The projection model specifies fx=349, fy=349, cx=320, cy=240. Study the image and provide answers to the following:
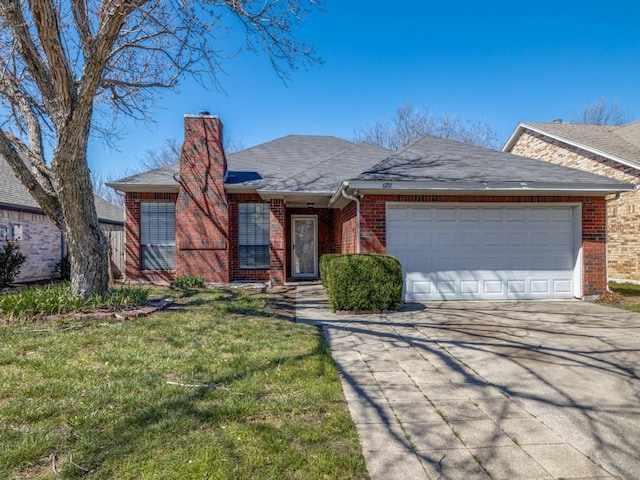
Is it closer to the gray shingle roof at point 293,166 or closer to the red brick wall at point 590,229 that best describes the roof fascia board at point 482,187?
the red brick wall at point 590,229

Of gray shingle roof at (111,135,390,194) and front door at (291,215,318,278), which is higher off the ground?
gray shingle roof at (111,135,390,194)

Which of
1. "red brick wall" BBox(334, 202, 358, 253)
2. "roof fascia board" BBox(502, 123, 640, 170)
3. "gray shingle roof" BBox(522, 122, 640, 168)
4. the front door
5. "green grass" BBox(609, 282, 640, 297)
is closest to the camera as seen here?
"red brick wall" BBox(334, 202, 358, 253)

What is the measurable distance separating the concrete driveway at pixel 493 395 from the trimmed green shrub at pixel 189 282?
525 centimetres

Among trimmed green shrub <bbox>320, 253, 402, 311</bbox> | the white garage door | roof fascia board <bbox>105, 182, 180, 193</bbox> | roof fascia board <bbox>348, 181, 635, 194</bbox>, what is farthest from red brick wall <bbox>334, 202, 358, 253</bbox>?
roof fascia board <bbox>105, 182, 180, 193</bbox>

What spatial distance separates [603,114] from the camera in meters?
24.9

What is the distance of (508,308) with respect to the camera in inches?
289

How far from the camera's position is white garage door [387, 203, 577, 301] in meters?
7.96

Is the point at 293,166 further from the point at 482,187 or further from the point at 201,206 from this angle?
the point at 482,187

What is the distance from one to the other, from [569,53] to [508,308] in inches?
435

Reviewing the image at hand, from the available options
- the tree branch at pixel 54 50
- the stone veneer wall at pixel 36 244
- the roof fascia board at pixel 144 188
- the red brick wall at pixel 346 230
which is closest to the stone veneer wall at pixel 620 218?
the red brick wall at pixel 346 230

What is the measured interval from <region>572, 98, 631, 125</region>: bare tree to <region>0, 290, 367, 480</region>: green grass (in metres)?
29.8

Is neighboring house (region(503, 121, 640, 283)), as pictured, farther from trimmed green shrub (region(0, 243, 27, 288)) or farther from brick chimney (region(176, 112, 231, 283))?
trimmed green shrub (region(0, 243, 27, 288))

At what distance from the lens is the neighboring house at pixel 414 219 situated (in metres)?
7.80

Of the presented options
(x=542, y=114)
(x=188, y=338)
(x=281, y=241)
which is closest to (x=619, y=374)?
(x=188, y=338)
